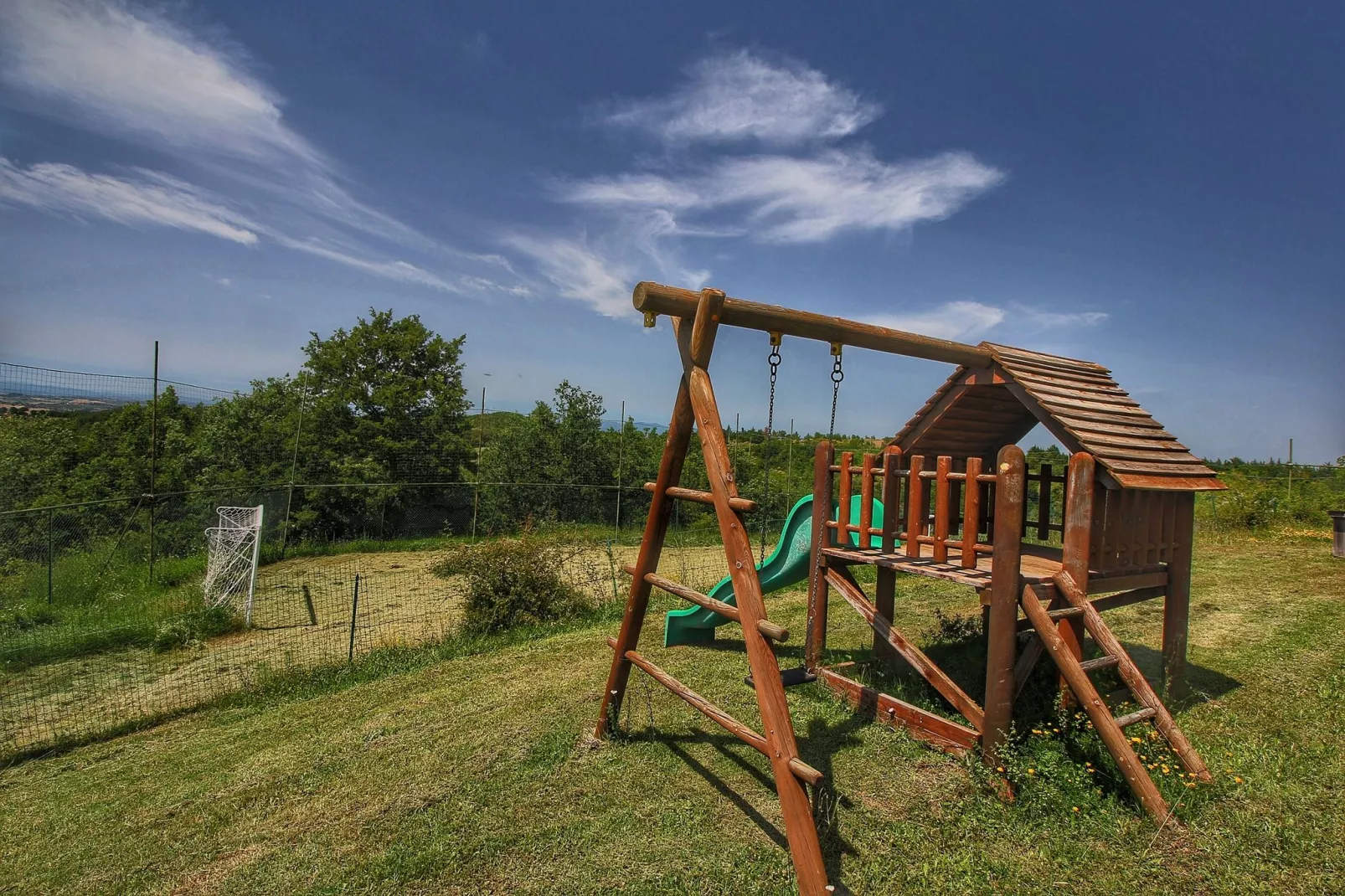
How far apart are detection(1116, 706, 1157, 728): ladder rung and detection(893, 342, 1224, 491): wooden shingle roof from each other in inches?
48.5

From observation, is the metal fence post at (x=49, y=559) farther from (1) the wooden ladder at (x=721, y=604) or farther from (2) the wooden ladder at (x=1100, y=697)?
(2) the wooden ladder at (x=1100, y=697)

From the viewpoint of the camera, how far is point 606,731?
4.38 metres

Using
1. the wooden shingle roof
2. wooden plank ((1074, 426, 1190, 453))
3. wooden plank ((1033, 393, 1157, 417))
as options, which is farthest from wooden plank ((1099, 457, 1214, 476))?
wooden plank ((1033, 393, 1157, 417))

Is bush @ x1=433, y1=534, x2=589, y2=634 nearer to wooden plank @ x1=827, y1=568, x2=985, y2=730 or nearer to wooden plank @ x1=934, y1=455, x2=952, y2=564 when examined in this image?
wooden plank @ x1=827, y1=568, x2=985, y2=730

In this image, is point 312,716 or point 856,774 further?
point 312,716

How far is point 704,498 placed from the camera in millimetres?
3619

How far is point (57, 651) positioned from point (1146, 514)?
417 inches

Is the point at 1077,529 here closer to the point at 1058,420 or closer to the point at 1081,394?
the point at 1058,420

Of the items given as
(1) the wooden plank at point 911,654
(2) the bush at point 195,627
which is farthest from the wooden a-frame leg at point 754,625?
(2) the bush at point 195,627

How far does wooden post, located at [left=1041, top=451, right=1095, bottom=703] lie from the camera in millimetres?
3902

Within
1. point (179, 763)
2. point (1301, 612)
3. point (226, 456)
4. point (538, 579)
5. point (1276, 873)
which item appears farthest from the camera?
point (226, 456)

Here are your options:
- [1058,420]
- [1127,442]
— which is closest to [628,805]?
[1058,420]

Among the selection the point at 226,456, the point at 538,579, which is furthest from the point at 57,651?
the point at 226,456

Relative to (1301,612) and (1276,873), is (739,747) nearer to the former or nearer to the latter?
(1276,873)
